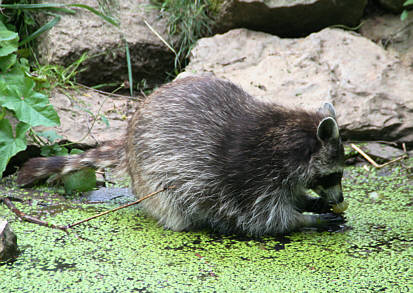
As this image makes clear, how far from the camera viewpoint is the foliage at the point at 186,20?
258 inches

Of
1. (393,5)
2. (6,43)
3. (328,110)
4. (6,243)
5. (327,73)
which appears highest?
(393,5)

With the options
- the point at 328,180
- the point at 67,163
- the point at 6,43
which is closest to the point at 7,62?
the point at 6,43

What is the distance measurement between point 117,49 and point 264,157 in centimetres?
337

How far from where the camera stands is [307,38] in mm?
6305

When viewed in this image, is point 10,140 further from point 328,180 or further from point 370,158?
point 370,158

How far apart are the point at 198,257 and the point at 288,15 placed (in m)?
3.98

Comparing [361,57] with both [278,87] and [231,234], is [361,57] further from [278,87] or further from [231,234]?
[231,234]

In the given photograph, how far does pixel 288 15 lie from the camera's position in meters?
6.37

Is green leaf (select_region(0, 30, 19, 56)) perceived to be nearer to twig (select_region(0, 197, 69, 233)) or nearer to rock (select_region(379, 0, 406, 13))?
twig (select_region(0, 197, 69, 233))

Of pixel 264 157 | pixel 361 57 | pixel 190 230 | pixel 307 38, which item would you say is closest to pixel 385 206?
pixel 264 157

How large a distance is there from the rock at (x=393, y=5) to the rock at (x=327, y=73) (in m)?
0.59

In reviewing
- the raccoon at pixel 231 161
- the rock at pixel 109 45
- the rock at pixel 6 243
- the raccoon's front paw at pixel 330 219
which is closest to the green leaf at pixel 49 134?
the raccoon at pixel 231 161

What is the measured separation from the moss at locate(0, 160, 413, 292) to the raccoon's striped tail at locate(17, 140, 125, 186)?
28cm

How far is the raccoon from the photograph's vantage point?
380 cm
